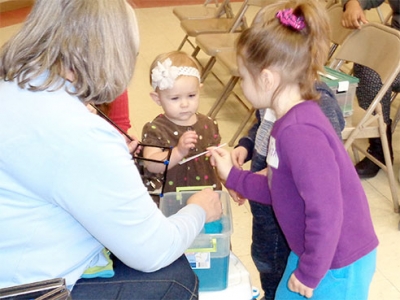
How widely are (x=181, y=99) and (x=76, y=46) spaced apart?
69cm

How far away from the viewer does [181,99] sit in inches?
71.3

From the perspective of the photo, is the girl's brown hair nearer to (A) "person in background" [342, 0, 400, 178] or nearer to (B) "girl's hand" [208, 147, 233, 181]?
(B) "girl's hand" [208, 147, 233, 181]

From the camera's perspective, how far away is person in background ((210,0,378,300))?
3.97 ft

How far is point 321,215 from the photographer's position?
1206mm

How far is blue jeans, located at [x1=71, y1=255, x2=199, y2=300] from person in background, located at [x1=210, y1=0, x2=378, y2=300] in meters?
0.25

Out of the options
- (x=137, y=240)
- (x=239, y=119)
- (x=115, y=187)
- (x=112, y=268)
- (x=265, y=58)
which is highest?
(x=265, y=58)

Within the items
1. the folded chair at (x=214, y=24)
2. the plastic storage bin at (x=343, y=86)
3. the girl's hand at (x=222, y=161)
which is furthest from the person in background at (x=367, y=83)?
the girl's hand at (x=222, y=161)

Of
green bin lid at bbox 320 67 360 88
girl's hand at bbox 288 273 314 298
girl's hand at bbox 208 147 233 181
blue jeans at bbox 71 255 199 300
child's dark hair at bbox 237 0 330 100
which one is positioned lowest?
blue jeans at bbox 71 255 199 300

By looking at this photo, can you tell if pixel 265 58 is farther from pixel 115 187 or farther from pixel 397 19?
pixel 397 19

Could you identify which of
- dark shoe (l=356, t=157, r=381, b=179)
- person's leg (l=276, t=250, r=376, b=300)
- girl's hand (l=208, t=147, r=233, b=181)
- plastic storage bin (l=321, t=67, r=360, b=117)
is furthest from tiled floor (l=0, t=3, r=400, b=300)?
person's leg (l=276, t=250, r=376, b=300)

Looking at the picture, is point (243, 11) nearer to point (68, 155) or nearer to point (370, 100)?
point (370, 100)

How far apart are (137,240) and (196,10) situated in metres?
3.47

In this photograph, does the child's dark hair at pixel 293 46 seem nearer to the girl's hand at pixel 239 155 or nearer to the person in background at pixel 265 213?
the person in background at pixel 265 213

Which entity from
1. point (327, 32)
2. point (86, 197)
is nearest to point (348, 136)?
point (327, 32)
